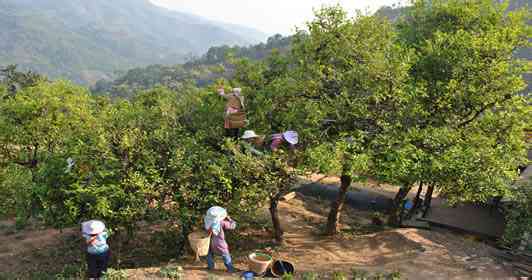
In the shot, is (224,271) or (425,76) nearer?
(224,271)

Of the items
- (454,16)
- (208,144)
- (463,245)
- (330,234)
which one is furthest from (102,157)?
(454,16)

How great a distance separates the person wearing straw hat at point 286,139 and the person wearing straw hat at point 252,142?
419mm

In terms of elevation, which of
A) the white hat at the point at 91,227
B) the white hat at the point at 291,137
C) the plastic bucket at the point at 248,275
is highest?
the white hat at the point at 291,137

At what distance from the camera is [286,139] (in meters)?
11.7

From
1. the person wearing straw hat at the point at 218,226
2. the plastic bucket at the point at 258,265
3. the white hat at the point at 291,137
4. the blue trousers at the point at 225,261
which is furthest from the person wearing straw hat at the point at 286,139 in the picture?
the blue trousers at the point at 225,261

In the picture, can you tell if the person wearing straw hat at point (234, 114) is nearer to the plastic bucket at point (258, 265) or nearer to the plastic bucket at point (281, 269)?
the plastic bucket at point (258, 265)

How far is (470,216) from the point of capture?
17234 millimetres

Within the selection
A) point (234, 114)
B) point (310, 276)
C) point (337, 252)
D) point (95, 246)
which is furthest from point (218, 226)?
point (337, 252)

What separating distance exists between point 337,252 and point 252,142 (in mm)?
5080

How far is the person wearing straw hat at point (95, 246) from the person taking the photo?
32.1 ft

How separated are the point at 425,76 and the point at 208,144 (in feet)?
25.7

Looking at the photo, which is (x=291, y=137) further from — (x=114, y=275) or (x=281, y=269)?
(x=114, y=275)

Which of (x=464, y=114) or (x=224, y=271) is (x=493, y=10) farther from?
(x=224, y=271)

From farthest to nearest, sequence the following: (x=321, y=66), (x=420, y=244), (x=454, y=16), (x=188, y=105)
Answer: (x=454, y=16)
(x=188, y=105)
(x=420, y=244)
(x=321, y=66)
